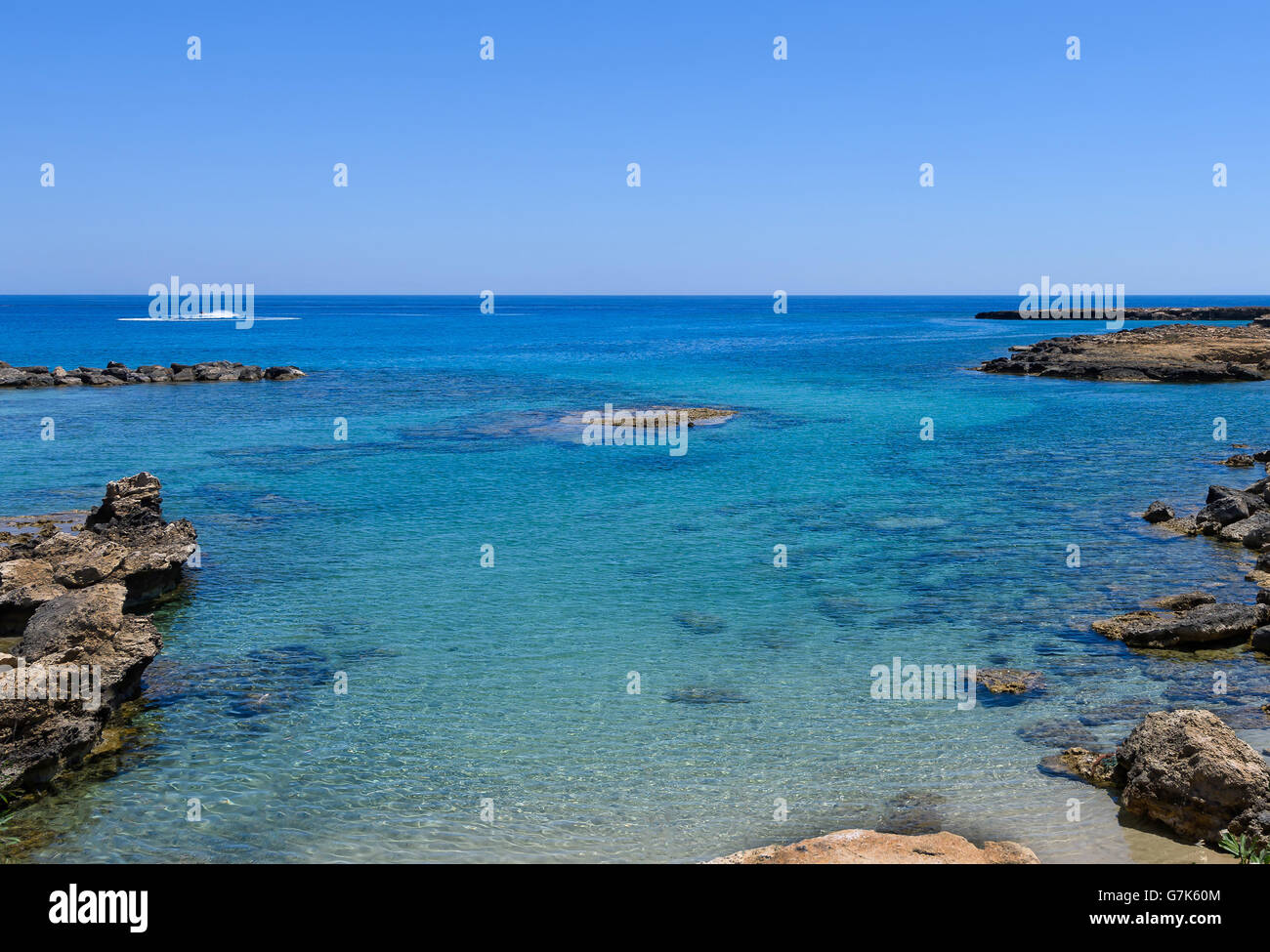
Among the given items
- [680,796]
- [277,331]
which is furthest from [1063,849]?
[277,331]

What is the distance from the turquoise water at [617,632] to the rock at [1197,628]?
21.0 inches

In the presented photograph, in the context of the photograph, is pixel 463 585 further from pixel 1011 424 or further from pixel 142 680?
pixel 1011 424

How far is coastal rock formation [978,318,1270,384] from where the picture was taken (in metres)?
74.0

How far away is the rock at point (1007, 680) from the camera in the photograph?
17.5 m

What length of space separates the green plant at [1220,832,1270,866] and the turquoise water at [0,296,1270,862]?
1.32 m

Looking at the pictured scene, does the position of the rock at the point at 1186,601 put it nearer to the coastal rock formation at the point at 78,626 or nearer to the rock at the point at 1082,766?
the rock at the point at 1082,766

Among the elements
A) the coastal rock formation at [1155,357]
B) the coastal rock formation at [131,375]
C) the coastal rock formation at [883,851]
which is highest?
the coastal rock formation at [1155,357]

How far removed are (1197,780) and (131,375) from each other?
7858 cm

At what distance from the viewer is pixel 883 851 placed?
11.9 metres

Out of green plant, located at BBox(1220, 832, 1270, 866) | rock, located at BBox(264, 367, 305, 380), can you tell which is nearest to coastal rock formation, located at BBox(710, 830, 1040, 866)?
green plant, located at BBox(1220, 832, 1270, 866)

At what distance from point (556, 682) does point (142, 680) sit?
7.43m

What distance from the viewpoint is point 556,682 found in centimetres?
1819

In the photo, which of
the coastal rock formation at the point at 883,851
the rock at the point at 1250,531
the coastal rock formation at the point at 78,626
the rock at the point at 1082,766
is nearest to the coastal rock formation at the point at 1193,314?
the rock at the point at 1250,531

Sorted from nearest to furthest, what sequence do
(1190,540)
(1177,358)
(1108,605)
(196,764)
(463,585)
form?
(196,764) < (1108,605) < (463,585) < (1190,540) < (1177,358)
